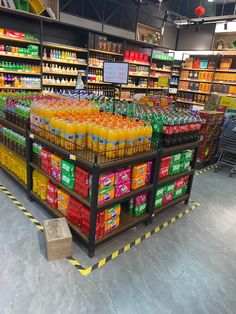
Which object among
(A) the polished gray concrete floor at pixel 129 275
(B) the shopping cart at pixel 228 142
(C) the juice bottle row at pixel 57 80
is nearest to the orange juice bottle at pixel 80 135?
(A) the polished gray concrete floor at pixel 129 275

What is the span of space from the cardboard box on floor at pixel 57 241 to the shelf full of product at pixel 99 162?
15 centimetres

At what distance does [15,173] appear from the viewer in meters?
3.65

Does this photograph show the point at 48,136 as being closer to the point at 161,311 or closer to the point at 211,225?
the point at 161,311

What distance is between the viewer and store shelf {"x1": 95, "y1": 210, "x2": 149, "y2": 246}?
243cm

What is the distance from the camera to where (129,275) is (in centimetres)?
221

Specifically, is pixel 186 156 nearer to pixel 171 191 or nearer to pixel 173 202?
pixel 171 191

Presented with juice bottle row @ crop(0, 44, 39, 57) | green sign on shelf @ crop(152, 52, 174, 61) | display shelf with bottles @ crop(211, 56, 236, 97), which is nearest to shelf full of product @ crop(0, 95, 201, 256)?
juice bottle row @ crop(0, 44, 39, 57)

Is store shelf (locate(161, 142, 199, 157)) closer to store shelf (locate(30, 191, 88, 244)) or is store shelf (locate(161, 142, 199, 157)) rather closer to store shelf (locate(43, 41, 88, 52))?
store shelf (locate(30, 191, 88, 244))

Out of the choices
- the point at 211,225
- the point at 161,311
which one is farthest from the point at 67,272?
the point at 211,225

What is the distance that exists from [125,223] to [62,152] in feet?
3.46

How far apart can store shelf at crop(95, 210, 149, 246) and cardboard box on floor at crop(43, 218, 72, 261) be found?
11.3 inches

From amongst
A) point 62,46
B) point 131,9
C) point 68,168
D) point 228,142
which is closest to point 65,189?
point 68,168

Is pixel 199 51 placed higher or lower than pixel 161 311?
higher

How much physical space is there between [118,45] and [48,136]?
5766mm
